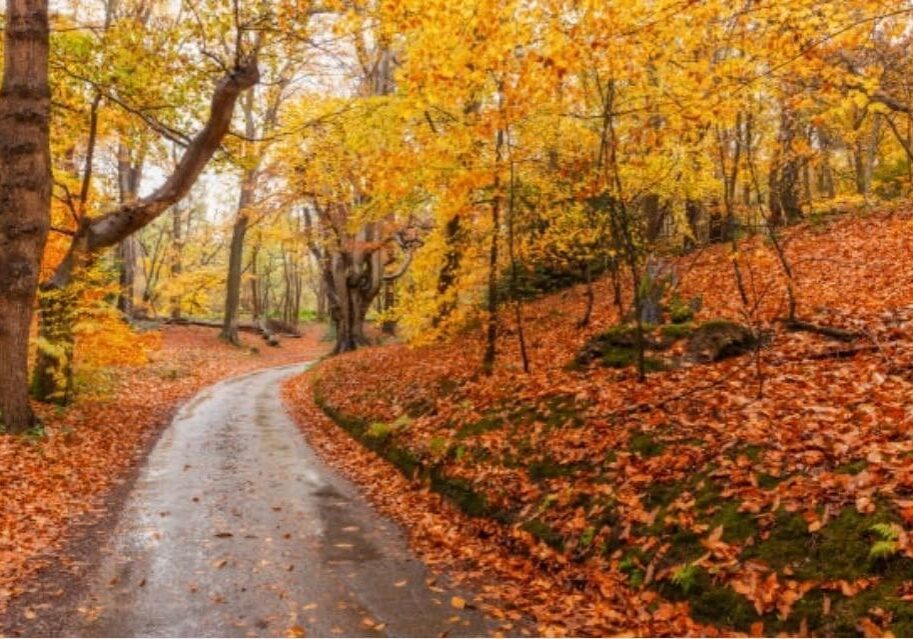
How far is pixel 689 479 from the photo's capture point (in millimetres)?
7125

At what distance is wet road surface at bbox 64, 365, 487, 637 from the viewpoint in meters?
5.88

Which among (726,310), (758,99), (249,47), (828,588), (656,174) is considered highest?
(249,47)

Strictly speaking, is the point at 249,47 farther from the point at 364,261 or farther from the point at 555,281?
the point at 364,261

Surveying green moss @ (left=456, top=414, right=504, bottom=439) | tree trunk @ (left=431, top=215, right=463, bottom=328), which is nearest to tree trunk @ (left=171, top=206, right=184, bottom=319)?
tree trunk @ (left=431, top=215, right=463, bottom=328)

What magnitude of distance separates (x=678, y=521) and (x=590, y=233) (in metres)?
8.63

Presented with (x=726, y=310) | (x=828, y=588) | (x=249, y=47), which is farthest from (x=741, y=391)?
(x=249, y=47)

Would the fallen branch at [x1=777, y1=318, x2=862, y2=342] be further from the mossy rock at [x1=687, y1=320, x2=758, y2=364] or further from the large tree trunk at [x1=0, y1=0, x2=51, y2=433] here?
the large tree trunk at [x1=0, y1=0, x2=51, y2=433]

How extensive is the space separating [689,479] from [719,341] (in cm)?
437

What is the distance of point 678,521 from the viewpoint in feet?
21.4

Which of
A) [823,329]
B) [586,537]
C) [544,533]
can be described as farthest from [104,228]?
[823,329]

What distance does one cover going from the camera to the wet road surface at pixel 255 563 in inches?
231

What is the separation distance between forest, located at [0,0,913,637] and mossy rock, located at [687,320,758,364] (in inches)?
2.4

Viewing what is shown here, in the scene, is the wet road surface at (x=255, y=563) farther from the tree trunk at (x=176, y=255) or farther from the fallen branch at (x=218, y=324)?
the tree trunk at (x=176, y=255)

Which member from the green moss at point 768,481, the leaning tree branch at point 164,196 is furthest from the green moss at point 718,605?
the leaning tree branch at point 164,196
